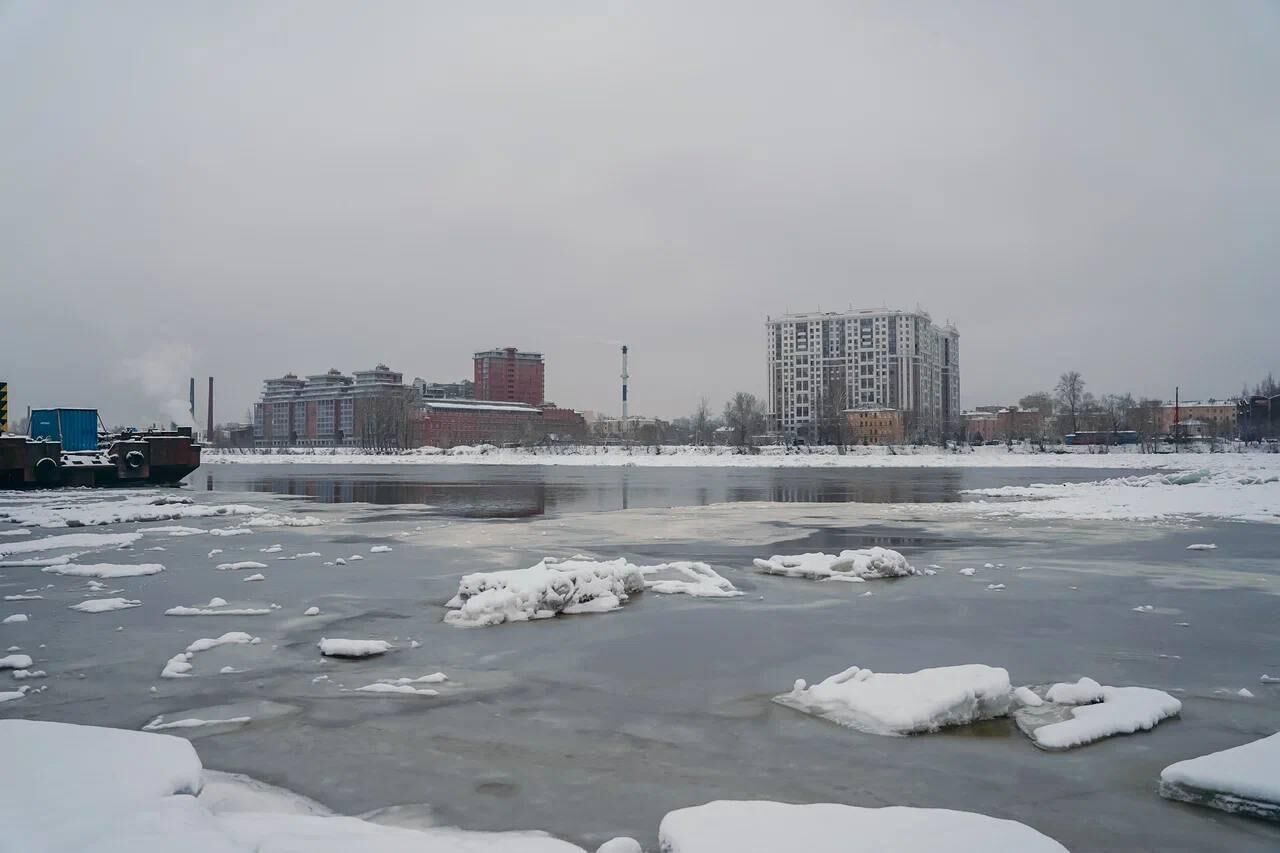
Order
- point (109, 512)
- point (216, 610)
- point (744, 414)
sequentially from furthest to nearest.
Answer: point (744, 414) → point (109, 512) → point (216, 610)

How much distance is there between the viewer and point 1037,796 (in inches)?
225

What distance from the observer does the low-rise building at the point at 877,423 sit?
16438 cm

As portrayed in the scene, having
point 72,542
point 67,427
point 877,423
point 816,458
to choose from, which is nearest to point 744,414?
point 877,423

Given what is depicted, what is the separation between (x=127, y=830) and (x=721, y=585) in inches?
400

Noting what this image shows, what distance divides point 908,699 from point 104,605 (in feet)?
36.2

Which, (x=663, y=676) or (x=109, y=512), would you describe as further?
(x=109, y=512)

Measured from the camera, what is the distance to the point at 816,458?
8681cm

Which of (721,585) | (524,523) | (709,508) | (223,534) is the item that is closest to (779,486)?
(709,508)

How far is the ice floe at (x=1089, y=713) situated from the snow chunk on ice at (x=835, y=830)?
2139mm

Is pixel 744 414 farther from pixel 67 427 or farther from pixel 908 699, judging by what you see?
pixel 908 699

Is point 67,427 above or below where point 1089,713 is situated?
above

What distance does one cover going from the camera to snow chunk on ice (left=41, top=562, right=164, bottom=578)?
15414 mm

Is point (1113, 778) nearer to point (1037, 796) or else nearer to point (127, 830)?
point (1037, 796)

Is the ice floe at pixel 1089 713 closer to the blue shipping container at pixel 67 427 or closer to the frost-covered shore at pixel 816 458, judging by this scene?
the blue shipping container at pixel 67 427
